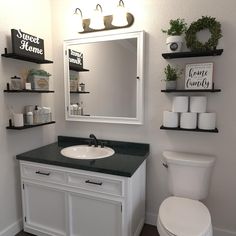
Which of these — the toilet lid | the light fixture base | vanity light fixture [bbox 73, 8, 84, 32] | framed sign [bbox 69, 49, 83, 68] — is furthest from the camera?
framed sign [bbox 69, 49, 83, 68]

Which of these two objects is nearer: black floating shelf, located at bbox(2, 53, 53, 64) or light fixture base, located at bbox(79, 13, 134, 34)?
black floating shelf, located at bbox(2, 53, 53, 64)

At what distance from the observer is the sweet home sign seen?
5.72ft

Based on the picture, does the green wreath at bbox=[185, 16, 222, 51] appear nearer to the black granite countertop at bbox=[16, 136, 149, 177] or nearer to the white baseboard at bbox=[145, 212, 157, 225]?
the black granite countertop at bbox=[16, 136, 149, 177]

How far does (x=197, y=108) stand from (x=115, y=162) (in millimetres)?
814

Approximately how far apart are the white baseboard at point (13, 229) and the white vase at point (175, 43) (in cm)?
212

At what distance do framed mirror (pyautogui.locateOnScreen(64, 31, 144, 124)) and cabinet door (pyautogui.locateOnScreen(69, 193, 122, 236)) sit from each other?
0.77 m

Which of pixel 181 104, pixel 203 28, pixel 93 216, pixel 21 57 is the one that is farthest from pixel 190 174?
pixel 21 57

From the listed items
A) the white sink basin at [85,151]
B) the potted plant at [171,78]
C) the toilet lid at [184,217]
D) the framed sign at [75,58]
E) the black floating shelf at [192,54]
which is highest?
the framed sign at [75,58]

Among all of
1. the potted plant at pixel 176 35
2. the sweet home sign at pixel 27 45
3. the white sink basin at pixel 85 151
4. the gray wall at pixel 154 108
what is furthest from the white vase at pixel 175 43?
the sweet home sign at pixel 27 45

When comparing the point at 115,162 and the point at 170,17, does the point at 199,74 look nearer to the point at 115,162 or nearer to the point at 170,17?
the point at 170,17

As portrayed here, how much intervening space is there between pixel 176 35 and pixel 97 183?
136cm

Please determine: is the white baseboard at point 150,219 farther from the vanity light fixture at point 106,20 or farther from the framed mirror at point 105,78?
the vanity light fixture at point 106,20

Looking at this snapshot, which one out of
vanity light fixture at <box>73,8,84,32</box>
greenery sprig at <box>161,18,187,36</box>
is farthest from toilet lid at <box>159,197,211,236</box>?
vanity light fixture at <box>73,8,84,32</box>

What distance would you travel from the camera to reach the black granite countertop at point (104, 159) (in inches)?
61.2
